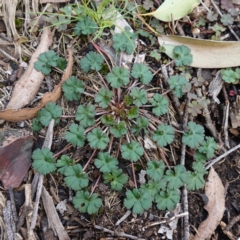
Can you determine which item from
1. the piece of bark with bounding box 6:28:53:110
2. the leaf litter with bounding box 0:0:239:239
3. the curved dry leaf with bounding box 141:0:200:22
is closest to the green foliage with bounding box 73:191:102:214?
the leaf litter with bounding box 0:0:239:239

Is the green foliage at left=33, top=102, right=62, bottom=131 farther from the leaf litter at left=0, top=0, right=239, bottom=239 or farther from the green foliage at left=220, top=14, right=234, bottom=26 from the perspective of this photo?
the green foliage at left=220, top=14, right=234, bottom=26

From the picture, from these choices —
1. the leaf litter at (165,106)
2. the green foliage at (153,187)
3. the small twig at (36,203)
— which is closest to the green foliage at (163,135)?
the leaf litter at (165,106)

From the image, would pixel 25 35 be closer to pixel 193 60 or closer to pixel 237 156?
pixel 193 60

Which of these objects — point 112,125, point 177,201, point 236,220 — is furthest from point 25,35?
point 236,220

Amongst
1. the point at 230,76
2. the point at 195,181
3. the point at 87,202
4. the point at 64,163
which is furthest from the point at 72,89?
the point at 230,76

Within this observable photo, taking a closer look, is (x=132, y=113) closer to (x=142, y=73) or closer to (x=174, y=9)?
(x=142, y=73)

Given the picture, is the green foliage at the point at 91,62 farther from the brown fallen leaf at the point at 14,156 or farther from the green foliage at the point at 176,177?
the green foliage at the point at 176,177
